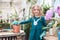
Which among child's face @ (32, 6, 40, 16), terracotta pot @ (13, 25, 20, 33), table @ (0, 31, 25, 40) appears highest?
child's face @ (32, 6, 40, 16)

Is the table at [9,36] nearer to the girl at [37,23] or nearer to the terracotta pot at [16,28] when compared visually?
the terracotta pot at [16,28]

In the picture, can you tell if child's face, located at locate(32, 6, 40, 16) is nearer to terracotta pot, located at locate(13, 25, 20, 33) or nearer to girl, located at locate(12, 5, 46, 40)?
girl, located at locate(12, 5, 46, 40)

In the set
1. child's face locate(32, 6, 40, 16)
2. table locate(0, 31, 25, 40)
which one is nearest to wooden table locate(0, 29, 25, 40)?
table locate(0, 31, 25, 40)

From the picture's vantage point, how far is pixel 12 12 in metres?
2.51

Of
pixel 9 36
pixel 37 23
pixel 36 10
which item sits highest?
pixel 36 10

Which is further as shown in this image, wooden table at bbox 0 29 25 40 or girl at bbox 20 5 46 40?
wooden table at bbox 0 29 25 40

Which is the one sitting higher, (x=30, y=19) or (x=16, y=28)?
(x=30, y=19)

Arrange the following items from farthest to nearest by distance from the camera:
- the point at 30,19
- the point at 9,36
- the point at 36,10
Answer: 1. the point at 9,36
2. the point at 30,19
3. the point at 36,10

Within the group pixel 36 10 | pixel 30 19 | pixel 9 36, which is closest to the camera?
pixel 36 10

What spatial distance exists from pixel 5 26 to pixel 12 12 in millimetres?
224

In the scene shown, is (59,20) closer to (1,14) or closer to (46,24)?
(46,24)

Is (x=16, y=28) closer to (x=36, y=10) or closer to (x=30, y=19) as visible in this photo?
(x=30, y=19)

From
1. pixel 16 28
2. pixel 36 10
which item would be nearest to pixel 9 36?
pixel 16 28

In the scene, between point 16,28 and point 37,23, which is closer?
point 37,23
